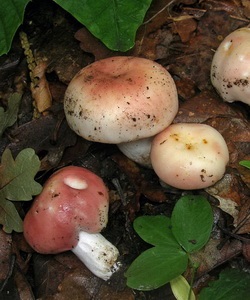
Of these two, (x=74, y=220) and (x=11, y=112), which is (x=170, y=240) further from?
(x=11, y=112)

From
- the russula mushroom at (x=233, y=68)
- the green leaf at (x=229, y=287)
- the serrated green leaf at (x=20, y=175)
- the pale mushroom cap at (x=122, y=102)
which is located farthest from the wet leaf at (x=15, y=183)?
the russula mushroom at (x=233, y=68)

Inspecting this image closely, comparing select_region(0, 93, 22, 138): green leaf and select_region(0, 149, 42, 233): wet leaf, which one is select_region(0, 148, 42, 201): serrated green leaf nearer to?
select_region(0, 149, 42, 233): wet leaf

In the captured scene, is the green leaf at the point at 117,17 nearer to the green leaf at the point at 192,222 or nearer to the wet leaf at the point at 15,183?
the wet leaf at the point at 15,183

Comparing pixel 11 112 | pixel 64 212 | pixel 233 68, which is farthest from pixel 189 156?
pixel 11 112

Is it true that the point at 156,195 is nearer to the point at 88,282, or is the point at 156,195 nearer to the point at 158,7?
the point at 88,282

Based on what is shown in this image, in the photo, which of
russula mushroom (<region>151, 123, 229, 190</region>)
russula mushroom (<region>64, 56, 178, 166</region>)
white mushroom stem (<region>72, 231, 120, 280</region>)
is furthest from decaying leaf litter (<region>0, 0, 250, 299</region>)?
russula mushroom (<region>64, 56, 178, 166</region>)

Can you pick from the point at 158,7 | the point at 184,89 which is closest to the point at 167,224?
the point at 184,89
